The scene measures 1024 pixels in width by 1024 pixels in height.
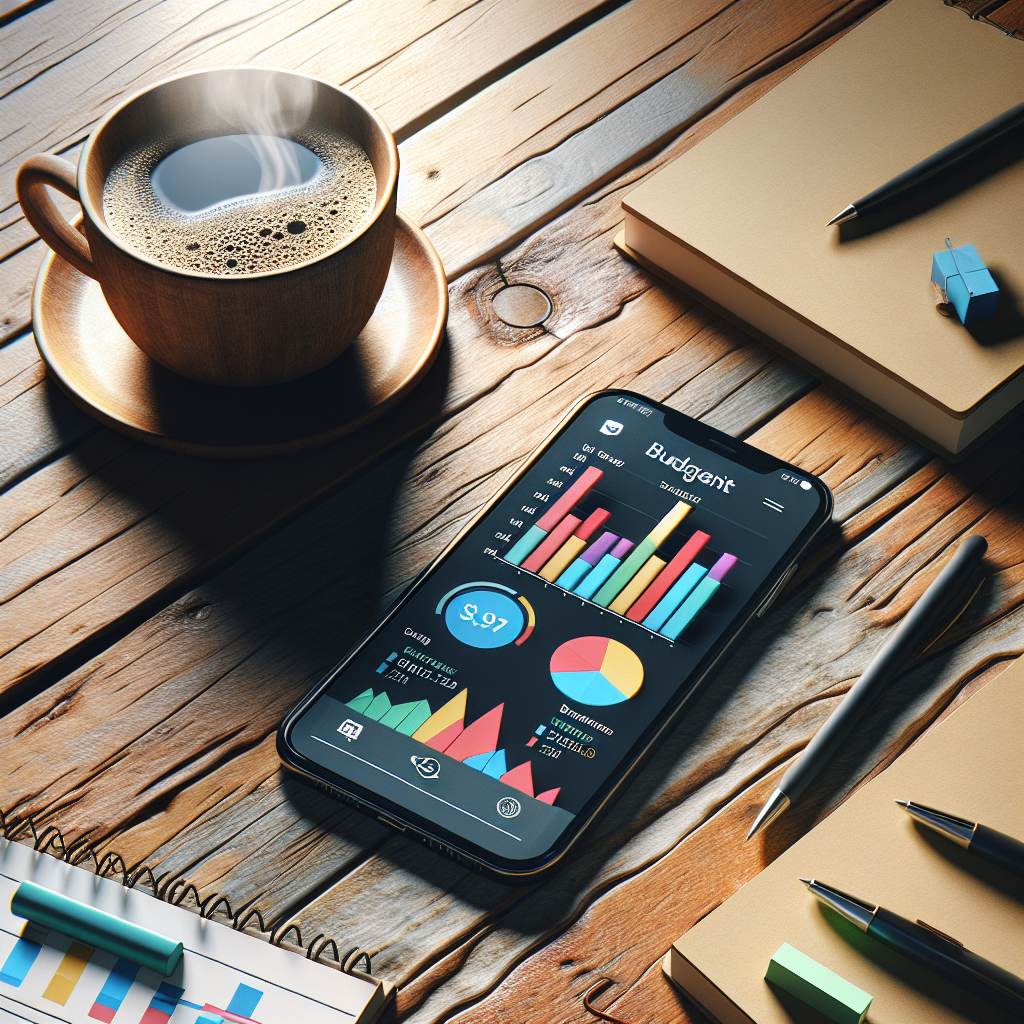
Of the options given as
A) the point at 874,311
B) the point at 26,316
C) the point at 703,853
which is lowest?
the point at 703,853

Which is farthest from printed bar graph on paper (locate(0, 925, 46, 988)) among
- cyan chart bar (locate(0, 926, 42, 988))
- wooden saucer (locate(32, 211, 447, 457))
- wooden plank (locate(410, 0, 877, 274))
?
wooden plank (locate(410, 0, 877, 274))

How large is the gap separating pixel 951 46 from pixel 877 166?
17 centimetres

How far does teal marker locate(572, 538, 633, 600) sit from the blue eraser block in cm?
31

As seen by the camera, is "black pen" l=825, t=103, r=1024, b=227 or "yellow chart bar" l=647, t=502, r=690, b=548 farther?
"black pen" l=825, t=103, r=1024, b=227

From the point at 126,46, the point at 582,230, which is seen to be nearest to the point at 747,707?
the point at 582,230

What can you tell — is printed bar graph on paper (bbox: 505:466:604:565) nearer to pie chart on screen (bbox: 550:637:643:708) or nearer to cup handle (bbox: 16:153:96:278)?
pie chart on screen (bbox: 550:637:643:708)

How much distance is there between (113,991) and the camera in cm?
54

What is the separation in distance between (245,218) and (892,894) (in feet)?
1.85

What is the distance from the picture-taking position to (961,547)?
0.71m

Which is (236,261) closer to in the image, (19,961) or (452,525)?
(452,525)

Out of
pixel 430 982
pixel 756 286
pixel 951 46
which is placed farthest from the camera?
pixel 951 46

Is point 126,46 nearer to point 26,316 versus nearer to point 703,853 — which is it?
point 26,316

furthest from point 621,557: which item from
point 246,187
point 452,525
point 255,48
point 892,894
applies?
point 255,48

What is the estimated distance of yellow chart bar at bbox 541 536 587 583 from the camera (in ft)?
2.23
